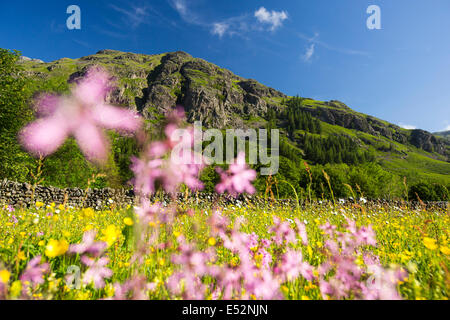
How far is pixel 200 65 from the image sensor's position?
19075 cm

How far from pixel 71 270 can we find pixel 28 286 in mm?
259

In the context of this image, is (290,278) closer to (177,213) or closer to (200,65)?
(177,213)

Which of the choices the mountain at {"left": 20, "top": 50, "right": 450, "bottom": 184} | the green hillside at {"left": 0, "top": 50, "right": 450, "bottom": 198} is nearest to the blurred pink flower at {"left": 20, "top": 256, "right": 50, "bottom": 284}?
the green hillside at {"left": 0, "top": 50, "right": 450, "bottom": 198}

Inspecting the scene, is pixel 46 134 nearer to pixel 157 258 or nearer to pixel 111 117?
pixel 111 117

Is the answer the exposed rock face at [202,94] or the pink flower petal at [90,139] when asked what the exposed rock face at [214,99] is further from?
the pink flower petal at [90,139]

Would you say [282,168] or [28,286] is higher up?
[282,168]

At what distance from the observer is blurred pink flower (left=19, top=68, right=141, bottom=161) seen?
644 mm

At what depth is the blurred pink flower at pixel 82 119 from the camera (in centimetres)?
64

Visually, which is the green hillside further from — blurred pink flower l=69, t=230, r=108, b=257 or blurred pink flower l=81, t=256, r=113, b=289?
blurred pink flower l=81, t=256, r=113, b=289

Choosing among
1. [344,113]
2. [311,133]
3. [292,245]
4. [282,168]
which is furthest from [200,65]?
[292,245]

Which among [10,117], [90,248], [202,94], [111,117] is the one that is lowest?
[90,248]

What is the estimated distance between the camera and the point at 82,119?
726mm

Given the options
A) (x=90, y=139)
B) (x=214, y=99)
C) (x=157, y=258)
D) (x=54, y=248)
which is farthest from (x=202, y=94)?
(x=90, y=139)

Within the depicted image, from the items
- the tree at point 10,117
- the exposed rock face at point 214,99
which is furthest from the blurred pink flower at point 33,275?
the exposed rock face at point 214,99
